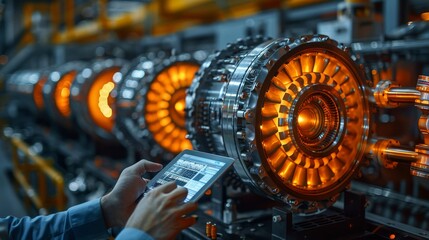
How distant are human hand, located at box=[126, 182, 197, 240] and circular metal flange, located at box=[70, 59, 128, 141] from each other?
8.90 ft

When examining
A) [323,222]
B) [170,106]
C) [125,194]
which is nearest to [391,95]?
[323,222]

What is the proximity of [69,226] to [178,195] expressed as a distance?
1.89ft

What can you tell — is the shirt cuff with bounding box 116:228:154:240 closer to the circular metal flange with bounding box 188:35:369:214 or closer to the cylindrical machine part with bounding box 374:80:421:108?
the circular metal flange with bounding box 188:35:369:214

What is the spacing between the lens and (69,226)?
160 cm

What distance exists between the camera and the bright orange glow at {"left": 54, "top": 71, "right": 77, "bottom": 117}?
498cm

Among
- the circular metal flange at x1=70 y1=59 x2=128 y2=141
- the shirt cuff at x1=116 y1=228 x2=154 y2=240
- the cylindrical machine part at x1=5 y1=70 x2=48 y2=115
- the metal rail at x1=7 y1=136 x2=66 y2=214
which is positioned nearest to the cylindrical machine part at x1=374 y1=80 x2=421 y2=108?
the shirt cuff at x1=116 y1=228 x2=154 y2=240

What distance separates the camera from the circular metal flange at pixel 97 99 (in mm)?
3916

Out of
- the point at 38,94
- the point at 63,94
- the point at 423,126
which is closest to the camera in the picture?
the point at 423,126

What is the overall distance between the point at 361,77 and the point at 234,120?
0.44m

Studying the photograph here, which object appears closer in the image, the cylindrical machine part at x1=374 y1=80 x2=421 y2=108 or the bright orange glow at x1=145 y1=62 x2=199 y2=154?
the cylindrical machine part at x1=374 y1=80 x2=421 y2=108

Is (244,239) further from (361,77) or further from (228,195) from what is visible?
(361,77)

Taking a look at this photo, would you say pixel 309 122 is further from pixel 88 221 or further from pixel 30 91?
pixel 30 91

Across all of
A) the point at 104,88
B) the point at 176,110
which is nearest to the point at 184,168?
the point at 176,110

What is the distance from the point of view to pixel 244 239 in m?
1.62
